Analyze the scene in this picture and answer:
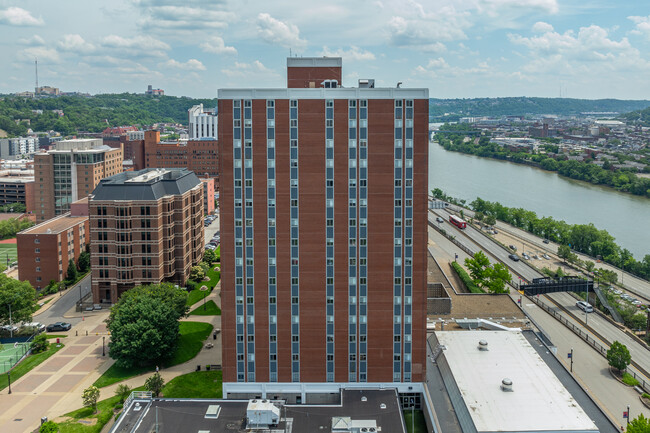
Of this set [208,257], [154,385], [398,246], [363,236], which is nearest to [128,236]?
[208,257]

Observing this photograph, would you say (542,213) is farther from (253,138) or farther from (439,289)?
(253,138)

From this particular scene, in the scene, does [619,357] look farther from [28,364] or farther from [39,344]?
[39,344]

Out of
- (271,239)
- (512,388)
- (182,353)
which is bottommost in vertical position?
(182,353)

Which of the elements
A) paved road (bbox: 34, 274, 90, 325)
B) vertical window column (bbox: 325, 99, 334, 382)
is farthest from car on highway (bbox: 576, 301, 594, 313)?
paved road (bbox: 34, 274, 90, 325)

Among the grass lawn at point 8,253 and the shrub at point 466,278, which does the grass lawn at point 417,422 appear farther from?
the grass lawn at point 8,253

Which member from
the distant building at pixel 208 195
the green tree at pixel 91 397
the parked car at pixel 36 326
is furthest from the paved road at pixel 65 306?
the distant building at pixel 208 195

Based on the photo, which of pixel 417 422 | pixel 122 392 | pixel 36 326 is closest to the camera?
pixel 417 422

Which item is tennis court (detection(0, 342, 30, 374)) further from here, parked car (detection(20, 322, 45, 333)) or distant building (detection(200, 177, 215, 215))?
distant building (detection(200, 177, 215, 215))
